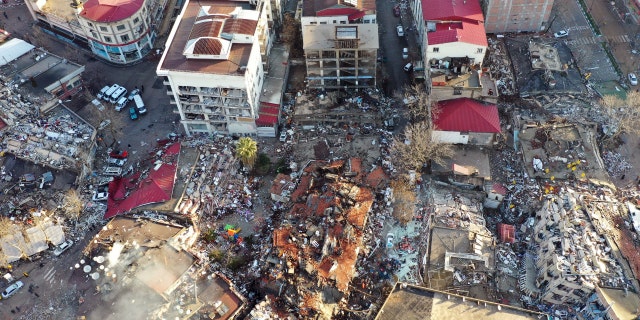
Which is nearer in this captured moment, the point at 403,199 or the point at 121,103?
the point at 403,199

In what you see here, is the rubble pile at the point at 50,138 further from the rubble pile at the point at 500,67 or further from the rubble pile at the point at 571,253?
the rubble pile at the point at 500,67

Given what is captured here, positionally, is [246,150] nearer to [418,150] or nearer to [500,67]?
[418,150]

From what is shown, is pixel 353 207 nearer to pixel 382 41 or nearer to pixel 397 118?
pixel 397 118

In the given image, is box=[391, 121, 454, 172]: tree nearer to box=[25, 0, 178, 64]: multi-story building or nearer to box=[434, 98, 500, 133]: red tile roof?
box=[434, 98, 500, 133]: red tile roof

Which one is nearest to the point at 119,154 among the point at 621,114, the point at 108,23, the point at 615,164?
the point at 108,23

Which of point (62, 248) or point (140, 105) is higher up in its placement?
point (140, 105)

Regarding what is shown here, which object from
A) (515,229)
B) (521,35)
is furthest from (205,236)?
(521,35)

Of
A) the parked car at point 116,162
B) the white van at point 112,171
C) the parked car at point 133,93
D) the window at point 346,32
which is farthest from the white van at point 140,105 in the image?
the window at point 346,32
